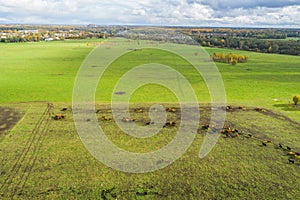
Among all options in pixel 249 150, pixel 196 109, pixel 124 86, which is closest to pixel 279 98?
pixel 196 109

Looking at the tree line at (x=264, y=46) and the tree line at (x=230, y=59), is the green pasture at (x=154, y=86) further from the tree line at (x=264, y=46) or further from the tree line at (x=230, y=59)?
the tree line at (x=264, y=46)

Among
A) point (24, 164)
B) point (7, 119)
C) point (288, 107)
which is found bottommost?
point (24, 164)

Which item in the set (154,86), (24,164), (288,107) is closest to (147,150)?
(24,164)

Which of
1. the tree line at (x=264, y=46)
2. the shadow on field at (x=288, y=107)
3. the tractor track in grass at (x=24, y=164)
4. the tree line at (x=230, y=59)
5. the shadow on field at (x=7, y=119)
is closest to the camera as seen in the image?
the tractor track in grass at (x=24, y=164)

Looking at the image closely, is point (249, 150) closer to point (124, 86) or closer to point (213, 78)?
point (124, 86)

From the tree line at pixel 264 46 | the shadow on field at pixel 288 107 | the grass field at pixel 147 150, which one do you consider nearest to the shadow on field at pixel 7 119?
the grass field at pixel 147 150

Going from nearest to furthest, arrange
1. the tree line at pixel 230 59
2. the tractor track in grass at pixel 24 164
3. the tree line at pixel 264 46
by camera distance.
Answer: the tractor track in grass at pixel 24 164 → the tree line at pixel 230 59 → the tree line at pixel 264 46

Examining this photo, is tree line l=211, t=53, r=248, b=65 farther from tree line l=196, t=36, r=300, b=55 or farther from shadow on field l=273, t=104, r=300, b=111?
shadow on field l=273, t=104, r=300, b=111

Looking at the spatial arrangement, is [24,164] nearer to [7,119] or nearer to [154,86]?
[7,119]
